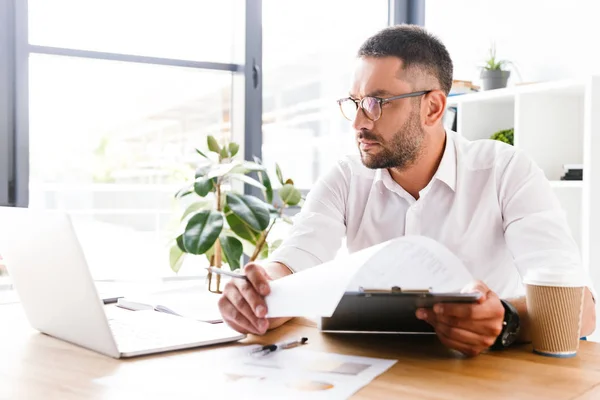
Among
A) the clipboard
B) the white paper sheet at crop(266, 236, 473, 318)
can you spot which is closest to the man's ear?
the white paper sheet at crop(266, 236, 473, 318)

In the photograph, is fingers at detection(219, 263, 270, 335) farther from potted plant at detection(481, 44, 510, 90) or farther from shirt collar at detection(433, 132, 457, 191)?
potted plant at detection(481, 44, 510, 90)

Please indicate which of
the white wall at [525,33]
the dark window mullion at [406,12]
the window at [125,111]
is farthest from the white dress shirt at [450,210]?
the dark window mullion at [406,12]

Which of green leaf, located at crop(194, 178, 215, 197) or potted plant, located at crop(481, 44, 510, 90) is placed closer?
green leaf, located at crop(194, 178, 215, 197)

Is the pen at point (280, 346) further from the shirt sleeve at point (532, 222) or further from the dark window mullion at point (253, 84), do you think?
the dark window mullion at point (253, 84)

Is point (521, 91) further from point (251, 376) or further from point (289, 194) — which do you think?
point (251, 376)

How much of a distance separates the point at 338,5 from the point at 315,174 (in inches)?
38.2

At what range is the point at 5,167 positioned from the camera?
3045 mm

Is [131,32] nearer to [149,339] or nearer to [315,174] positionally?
[315,174]

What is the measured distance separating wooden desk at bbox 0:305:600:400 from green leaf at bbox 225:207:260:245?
1.52 meters

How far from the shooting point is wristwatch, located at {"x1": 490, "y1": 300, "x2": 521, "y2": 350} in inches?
47.3

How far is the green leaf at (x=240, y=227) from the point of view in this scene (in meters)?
2.85

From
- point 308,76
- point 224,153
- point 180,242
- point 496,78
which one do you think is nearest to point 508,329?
point 180,242

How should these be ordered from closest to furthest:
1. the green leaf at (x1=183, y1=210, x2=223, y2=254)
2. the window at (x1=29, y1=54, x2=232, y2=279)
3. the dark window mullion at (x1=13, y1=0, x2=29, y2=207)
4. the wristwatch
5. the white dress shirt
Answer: the wristwatch, the white dress shirt, the green leaf at (x1=183, y1=210, x2=223, y2=254), the dark window mullion at (x1=13, y1=0, x2=29, y2=207), the window at (x1=29, y1=54, x2=232, y2=279)

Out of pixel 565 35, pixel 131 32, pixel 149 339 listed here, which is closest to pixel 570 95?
pixel 565 35
